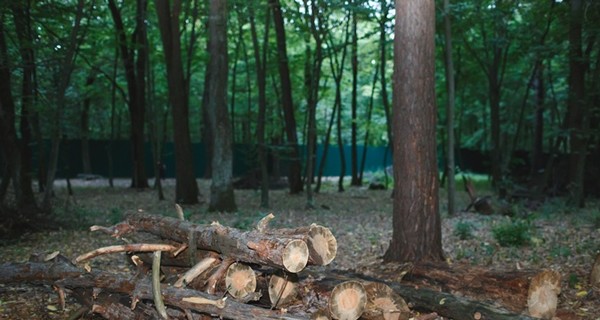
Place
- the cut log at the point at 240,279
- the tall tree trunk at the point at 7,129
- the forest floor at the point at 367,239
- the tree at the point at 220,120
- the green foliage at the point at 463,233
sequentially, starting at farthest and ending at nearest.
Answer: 1. the tree at the point at 220,120
2. the tall tree trunk at the point at 7,129
3. the green foliage at the point at 463,233
4. the forest floor at the point at 367,239
5. the cut log at the point at 240,279

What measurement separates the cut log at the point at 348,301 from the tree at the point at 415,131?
296 cm

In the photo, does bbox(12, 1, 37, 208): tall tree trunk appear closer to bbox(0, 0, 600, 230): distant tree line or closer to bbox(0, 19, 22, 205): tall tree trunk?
bbox(0, 0, 600, 230): distant tree line

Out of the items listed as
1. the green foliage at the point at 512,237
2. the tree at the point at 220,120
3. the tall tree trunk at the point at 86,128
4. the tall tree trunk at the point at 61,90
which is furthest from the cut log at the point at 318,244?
the tall tree trunk at the point at 86,128

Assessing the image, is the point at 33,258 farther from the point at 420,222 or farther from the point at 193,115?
the point at 193,115

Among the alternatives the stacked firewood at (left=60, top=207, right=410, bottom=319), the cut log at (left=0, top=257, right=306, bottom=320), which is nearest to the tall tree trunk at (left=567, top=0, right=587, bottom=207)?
the stacked firewood at (left=60, top=207, right=410, bottom=319)

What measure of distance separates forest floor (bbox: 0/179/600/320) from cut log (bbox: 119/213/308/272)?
1.37 meters

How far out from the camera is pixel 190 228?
5215mm

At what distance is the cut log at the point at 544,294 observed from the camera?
16.2 ft

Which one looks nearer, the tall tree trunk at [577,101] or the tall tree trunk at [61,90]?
the tall tree trunk at [61,90]

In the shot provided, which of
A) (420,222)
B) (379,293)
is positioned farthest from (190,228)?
(420,222)

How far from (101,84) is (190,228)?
63.4 ft

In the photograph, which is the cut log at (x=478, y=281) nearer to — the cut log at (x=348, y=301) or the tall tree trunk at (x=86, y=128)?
the cut log at (x=348, y=301)

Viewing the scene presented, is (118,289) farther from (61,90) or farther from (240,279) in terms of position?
(61,90)

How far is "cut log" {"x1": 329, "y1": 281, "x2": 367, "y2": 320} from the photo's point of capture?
14.1 feet
